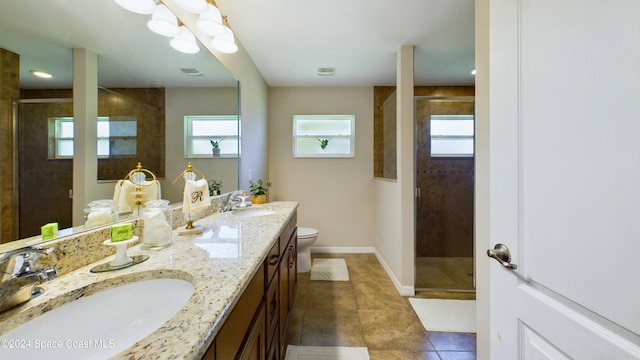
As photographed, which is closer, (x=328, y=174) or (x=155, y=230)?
(x=155, y=230)

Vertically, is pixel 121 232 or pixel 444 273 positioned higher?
pixel 121 232

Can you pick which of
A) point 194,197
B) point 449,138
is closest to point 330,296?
point 194,197

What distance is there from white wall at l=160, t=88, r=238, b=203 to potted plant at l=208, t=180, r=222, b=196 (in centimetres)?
4

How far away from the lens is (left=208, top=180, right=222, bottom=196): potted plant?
1.80m

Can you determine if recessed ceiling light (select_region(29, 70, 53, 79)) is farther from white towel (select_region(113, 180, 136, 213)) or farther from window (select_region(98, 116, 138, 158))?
white towel (select_region(113, 180, 136, 213))

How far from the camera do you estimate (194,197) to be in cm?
129

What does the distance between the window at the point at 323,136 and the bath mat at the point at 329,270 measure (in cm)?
144

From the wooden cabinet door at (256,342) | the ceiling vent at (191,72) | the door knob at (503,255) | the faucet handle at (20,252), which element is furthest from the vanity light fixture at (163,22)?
the door knob at (503,255)

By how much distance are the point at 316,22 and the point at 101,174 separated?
5.89 feet

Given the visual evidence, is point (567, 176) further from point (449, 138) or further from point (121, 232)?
point (449, 138)

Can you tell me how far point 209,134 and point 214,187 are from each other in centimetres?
41

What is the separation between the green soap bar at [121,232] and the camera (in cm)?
77

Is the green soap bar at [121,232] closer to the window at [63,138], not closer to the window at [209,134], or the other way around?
the window at [63,138]

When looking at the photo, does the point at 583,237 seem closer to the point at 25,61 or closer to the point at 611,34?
the point at 611,34
